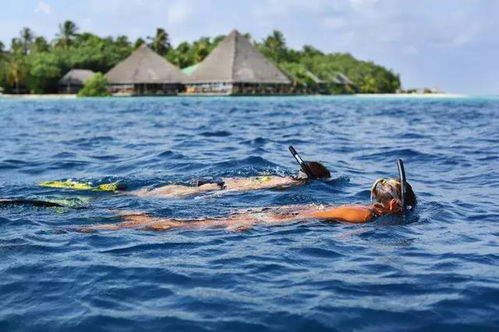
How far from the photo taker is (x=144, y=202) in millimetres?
7234

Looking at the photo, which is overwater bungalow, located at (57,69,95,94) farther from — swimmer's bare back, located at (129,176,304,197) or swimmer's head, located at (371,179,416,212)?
swimmer's head, located at (371,179,416,212)

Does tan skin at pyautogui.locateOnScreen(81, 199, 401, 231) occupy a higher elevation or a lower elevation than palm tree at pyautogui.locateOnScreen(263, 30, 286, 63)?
lower

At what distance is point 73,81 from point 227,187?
62.9 meters

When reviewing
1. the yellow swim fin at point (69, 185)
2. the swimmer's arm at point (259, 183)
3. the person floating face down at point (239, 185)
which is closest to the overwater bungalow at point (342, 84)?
the person floating face down at point (239, 185)

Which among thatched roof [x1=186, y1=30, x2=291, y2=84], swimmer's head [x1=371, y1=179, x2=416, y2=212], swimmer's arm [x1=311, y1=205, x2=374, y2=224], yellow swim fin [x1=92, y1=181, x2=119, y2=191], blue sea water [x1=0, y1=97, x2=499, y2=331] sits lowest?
yellow swim fin [x1=92, y1=181, x2=119, y2=191]

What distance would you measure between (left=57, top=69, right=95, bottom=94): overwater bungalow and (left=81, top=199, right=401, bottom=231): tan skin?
6417cm

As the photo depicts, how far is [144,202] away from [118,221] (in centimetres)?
127

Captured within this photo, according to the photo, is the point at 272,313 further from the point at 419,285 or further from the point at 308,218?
the point at 308,218

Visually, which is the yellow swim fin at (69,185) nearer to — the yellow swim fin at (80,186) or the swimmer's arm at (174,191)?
the yellow swim fin at (80,186)

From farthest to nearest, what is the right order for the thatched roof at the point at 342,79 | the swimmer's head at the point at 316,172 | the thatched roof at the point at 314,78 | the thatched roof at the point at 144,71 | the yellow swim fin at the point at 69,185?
1. the thatched roof at the point at 342,79
2. the thatched roof at the point at 314,78
3. the thatched roof at the point at 144,71
4. the swimmer's head at the point at 316,172
5. the yellow swim fin at the point at 69,185

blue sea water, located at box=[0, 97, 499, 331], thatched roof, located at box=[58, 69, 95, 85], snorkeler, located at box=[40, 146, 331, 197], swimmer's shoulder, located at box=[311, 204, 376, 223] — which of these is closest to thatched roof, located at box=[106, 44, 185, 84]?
thatched roof, located at box=[58, 69, 95, 85]

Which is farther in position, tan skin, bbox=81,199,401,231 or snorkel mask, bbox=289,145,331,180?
snorkel mask, bbox=289,145,331,180

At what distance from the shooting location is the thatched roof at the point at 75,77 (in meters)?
67.4

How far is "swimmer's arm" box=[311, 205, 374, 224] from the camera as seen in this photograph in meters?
6.03
